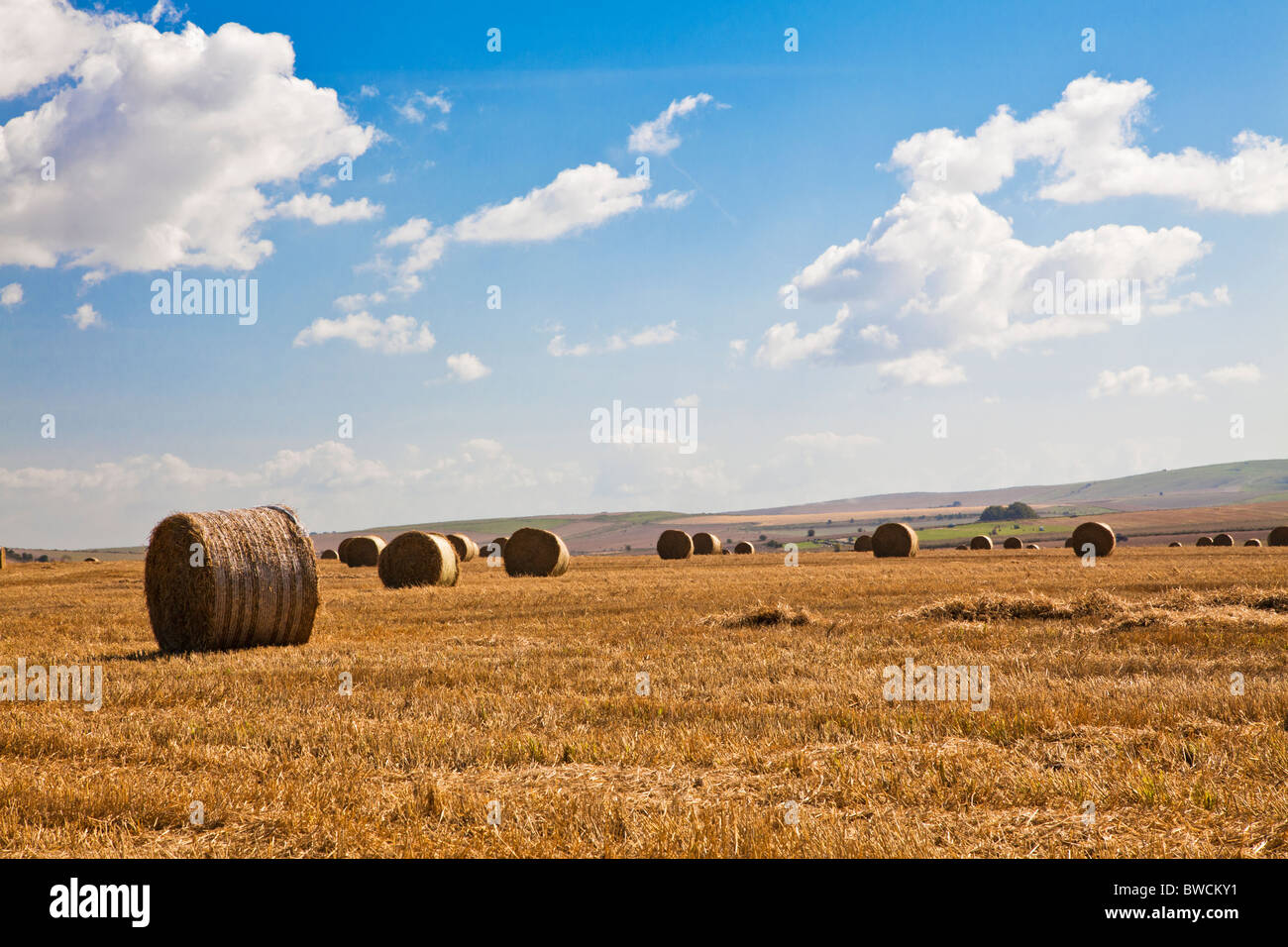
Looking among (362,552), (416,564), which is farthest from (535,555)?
(362,552)

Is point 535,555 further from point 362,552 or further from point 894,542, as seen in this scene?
point 894,542

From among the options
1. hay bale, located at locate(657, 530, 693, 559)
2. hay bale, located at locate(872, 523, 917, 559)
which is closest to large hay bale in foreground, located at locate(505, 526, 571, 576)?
hay bale, located at locate(657, 530, 693, 559)

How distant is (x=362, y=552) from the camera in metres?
42.5

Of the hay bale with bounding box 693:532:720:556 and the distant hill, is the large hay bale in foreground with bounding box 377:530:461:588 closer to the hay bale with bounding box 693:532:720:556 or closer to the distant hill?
the hay bale with bounding box 693:532:720:556

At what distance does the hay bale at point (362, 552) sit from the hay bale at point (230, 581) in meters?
30.2

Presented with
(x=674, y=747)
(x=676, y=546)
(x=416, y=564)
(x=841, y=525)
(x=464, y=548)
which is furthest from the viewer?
(x=841, y=525)

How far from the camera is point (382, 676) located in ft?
29.9

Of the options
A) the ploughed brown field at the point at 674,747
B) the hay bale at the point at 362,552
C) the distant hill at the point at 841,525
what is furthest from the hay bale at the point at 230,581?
the distant hill at the point at 841,525

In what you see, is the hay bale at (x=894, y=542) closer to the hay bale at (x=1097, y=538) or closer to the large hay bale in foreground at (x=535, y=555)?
the hay bale at (x=1097, y=538)

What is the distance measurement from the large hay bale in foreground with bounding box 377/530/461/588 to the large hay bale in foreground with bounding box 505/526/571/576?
548 centimetres

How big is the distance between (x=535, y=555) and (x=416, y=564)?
647 cm

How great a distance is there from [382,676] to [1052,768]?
20.6 ft
